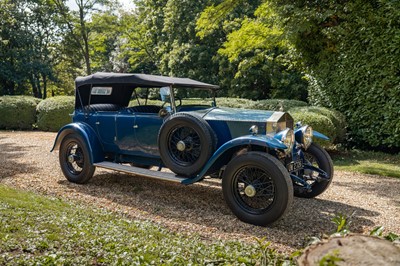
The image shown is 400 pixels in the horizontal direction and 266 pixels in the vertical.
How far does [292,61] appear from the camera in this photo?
12609 mm

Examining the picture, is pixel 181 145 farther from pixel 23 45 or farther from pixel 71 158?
pixel 23 45

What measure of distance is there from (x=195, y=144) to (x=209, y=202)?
36.2 inches

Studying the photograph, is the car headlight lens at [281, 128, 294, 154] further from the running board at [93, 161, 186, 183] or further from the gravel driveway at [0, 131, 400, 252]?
the running board at [93, 161, 186, 183]

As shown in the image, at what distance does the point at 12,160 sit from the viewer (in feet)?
26.6

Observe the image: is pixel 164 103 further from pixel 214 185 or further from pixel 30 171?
pixel 30 171

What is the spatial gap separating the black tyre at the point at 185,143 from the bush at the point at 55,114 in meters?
10.2

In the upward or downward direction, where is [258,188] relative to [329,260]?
downward

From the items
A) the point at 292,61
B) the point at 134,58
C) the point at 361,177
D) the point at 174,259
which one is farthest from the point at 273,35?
the point at 134,58

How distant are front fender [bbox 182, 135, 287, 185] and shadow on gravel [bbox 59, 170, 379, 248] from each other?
0.54 metres

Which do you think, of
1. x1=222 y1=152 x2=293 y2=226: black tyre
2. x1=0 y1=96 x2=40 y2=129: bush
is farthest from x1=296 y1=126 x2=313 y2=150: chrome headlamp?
x1=0 y1=96 x2=40 y2=129: bush

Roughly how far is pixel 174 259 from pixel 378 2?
30.9ft

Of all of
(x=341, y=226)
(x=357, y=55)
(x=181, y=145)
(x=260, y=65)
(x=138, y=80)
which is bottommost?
(x=341, y=226)

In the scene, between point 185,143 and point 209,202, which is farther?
point 209,202

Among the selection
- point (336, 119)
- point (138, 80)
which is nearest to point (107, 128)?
point (138, 80)
